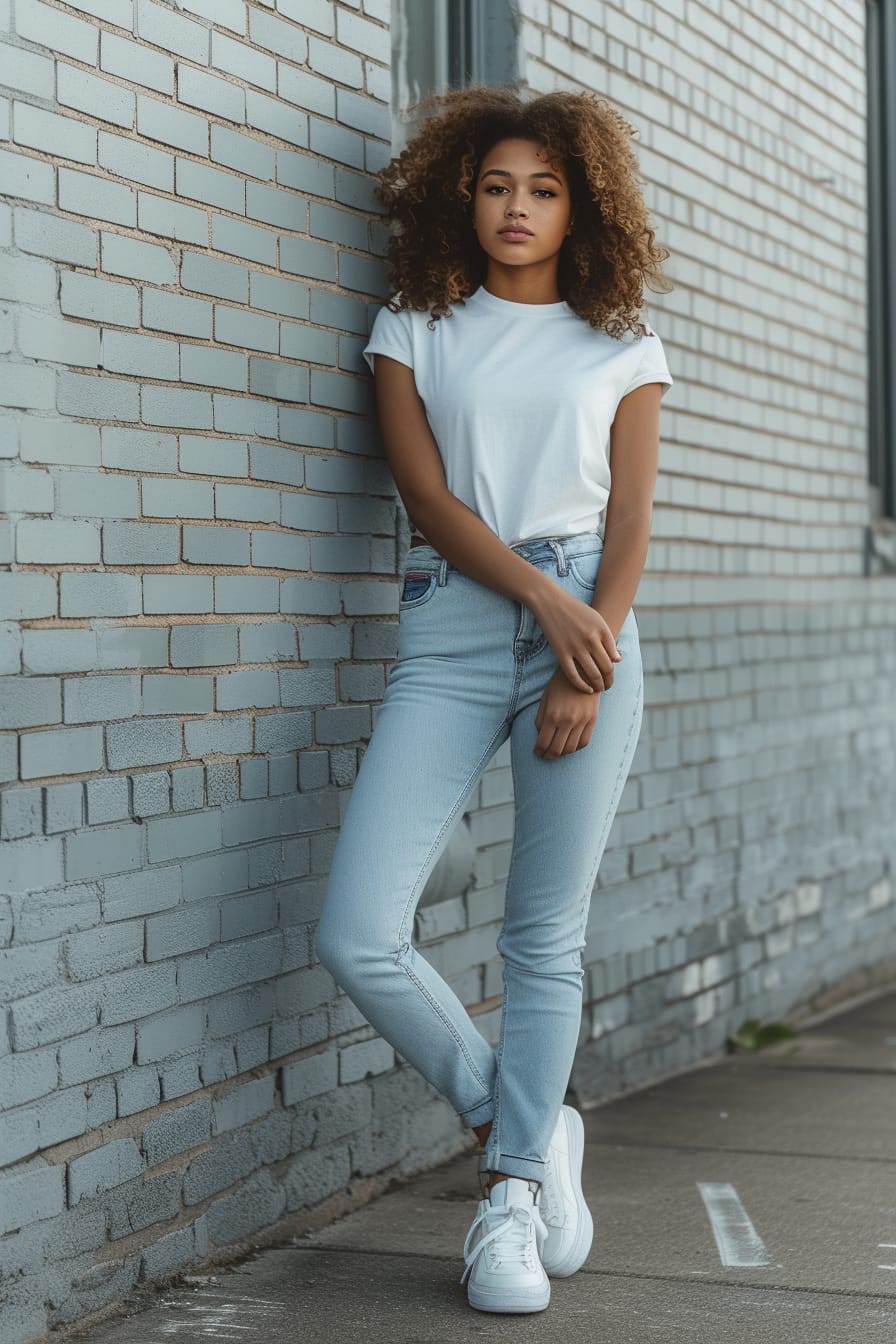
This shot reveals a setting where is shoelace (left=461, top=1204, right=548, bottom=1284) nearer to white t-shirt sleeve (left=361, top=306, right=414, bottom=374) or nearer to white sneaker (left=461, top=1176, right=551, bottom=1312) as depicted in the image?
white sneaker (left=461, top=1176, right=551, bottom=1312)

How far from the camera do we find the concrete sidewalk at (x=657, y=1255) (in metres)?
2.99

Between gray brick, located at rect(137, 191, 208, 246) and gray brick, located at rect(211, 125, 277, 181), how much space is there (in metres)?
0.14

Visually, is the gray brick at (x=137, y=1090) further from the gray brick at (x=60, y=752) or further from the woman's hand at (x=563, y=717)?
the woman's hand at (x=563, y=717)

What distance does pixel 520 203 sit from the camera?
11.0 feet

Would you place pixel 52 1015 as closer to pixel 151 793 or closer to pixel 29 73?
pixel 151 793

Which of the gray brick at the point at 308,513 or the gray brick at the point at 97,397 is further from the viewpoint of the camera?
the gray brick at the point at 308,513

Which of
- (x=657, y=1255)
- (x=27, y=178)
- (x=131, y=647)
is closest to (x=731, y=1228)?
(x=657, y=1255)

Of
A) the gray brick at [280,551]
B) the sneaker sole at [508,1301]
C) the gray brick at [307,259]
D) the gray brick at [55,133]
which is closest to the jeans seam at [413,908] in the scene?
the sneaker sole at [508,1301]

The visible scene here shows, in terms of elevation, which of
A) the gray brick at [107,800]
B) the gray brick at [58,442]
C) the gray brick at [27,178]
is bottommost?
the gray brick at [107,800]

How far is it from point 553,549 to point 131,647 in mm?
794

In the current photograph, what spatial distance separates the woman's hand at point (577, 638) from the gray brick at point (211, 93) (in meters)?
1.07

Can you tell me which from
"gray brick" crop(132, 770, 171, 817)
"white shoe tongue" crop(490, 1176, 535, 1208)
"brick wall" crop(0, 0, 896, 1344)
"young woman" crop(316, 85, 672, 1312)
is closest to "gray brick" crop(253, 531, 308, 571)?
"brick wall" crop(0, 0, 896, 1344)

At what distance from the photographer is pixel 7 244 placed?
2.71m

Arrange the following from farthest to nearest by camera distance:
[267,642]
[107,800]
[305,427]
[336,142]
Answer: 1. [336,142]
2. [305,427]
3. [267,642]
4. [107,800]
